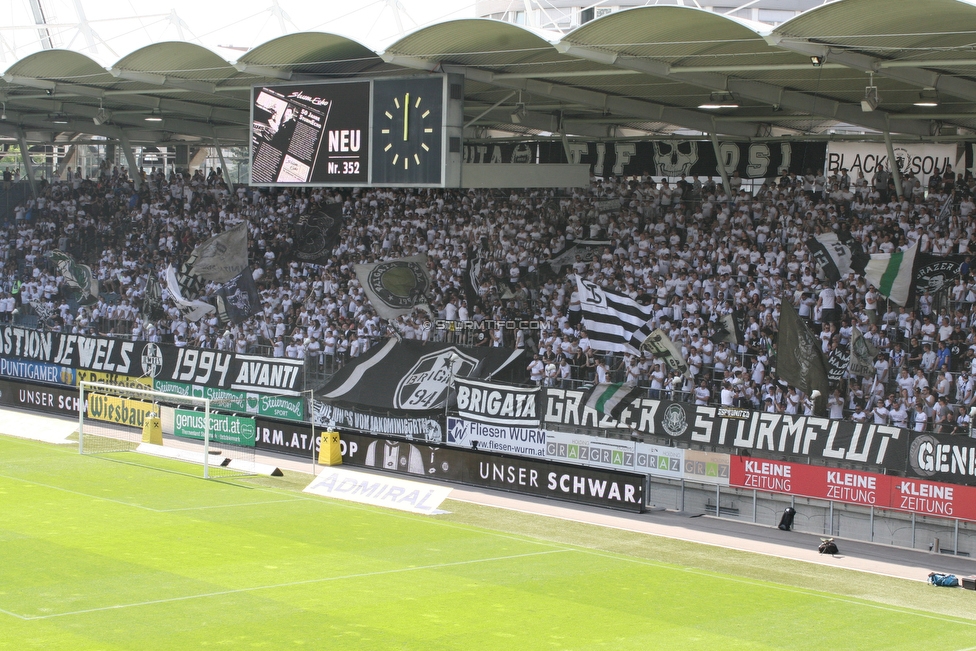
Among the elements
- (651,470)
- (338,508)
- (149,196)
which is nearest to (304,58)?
(338,508)

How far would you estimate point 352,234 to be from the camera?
1353 inches

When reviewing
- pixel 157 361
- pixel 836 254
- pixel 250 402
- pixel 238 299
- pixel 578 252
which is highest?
pixel 578 252

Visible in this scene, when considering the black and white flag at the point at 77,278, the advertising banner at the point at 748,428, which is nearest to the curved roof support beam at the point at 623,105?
the advertising banner at the point at 748,428

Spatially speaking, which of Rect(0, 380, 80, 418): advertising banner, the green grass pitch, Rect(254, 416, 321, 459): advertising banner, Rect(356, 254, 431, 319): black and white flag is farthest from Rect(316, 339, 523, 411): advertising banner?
Rect(0, 380, 80, 418): advertising banner

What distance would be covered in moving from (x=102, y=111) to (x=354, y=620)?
2435cm

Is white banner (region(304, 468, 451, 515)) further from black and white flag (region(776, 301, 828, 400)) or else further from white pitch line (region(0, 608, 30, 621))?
white pitch line (region(0, 608, 30, 621))

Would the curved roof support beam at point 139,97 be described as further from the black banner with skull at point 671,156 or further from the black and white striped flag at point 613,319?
the black and white striped flag at point 613,319

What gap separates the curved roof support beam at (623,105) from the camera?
25.8 metres

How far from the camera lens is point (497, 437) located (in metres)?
24.2

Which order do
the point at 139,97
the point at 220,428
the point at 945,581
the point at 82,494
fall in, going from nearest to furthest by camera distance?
the point at 945,581 → the point at 82,494 → the point at 220,428 → the point at 139,97

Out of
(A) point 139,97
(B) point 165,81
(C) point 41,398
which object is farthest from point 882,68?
(C) point 41,398

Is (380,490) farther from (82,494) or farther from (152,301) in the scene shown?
(152,301)

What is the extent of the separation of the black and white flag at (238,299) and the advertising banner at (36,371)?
177 inches

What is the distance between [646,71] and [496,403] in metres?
7.28
